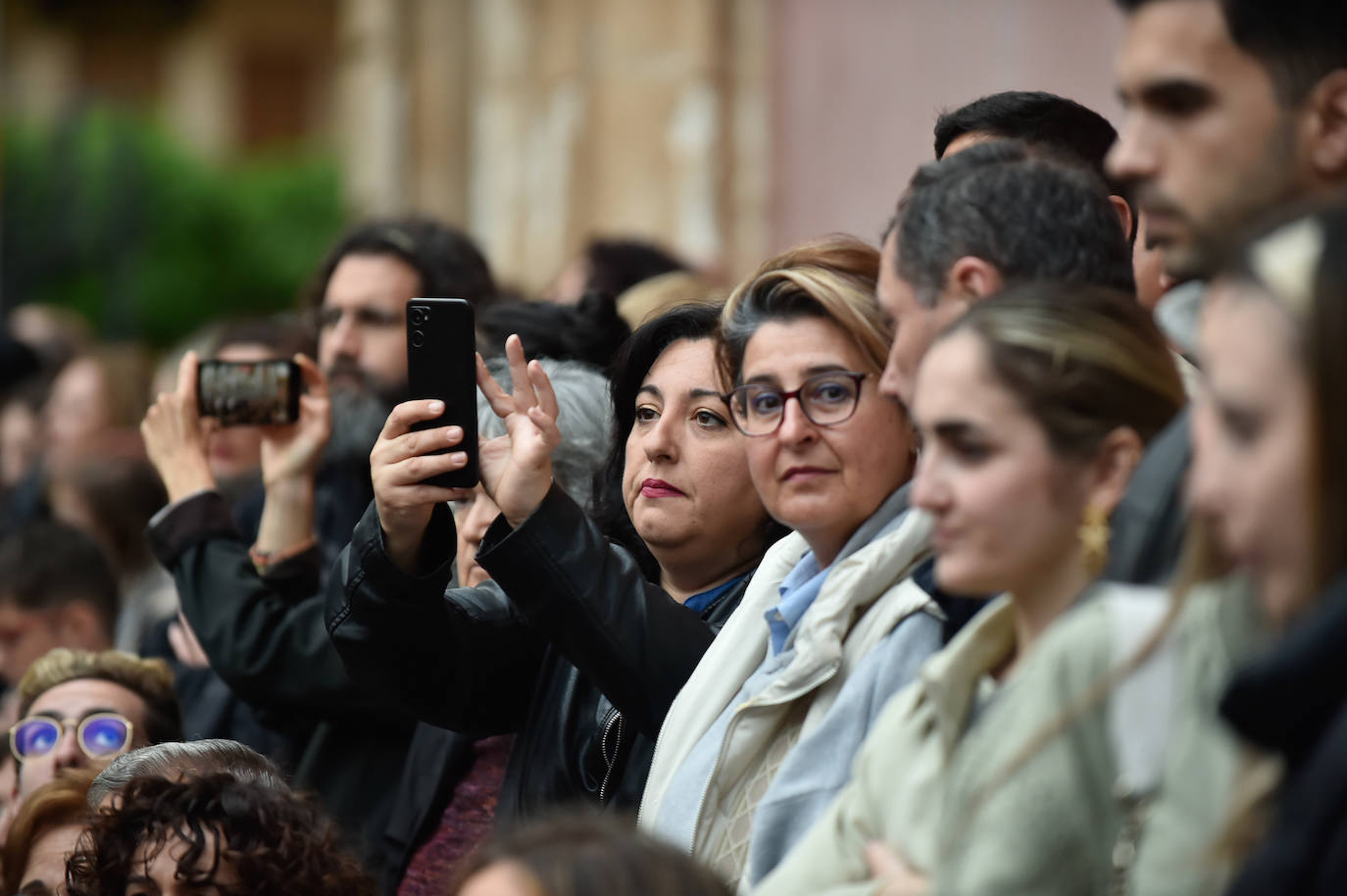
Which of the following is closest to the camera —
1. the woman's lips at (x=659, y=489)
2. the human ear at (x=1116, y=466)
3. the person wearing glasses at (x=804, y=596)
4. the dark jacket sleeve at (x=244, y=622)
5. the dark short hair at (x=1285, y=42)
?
the human ear at (x=1116, y=466)

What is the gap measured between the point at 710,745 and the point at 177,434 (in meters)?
2.09

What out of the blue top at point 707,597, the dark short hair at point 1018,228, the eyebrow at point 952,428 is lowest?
the blue top at point 707,597

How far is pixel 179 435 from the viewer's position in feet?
15.1

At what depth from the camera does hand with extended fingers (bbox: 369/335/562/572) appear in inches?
128

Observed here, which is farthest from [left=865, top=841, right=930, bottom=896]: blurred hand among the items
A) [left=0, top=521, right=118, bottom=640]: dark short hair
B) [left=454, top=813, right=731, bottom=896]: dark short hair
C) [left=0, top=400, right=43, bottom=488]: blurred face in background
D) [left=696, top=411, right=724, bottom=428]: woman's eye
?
[left=0, top=400, right=43, bottom=488]: blurred face in background

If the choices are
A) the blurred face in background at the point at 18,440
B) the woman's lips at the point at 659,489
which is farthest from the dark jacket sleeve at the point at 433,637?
the blurred face in background at the point at 18,440

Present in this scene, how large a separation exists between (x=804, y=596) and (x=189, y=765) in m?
1.17

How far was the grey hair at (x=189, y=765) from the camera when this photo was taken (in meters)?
3.32

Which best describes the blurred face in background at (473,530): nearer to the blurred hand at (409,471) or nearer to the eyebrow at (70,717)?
the blurred hand at (409,471)

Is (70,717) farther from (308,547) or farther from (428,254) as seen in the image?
(428,254)

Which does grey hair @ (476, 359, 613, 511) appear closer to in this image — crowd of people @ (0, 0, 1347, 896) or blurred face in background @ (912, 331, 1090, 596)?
crowd of people @ (0, 0, 1347, 896)

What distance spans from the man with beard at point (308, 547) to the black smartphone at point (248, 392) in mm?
47

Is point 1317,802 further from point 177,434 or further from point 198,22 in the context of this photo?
point 198,22

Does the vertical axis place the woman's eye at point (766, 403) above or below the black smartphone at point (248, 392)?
above
